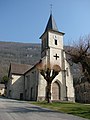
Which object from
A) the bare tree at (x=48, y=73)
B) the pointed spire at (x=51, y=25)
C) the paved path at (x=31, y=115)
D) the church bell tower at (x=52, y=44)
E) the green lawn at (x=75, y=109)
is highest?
the pointed spire at (x=51, y=25)

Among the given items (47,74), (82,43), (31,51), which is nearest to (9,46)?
(31,51)

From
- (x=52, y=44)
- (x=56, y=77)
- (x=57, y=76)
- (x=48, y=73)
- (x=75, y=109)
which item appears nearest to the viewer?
(x=75, y=109)

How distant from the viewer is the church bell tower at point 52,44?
46438 millimetres

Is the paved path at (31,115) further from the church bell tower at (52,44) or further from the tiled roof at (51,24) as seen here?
the tiled roof at (51,24)

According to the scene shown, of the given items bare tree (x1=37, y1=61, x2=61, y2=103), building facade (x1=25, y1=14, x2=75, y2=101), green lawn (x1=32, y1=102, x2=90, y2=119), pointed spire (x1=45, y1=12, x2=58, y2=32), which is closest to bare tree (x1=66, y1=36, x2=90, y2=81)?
green lawn (x1=32, y1=102, x2=90, y2=119)

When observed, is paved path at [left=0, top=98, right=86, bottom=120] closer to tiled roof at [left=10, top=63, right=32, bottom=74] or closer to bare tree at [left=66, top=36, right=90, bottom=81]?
bare tree at [left=66, top=36, right=90, bottom=81]

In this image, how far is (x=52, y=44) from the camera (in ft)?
158

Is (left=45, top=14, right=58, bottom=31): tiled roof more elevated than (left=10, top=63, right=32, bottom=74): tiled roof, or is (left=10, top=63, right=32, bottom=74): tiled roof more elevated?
(left=45, top=14, right=58, bottom=31): tiled roof

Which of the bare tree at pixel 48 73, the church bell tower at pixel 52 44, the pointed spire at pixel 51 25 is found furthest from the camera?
the pointed spire at pixel 51 25

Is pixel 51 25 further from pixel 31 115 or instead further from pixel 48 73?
→ pixel 31 115

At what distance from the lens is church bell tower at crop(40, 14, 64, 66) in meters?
46.4

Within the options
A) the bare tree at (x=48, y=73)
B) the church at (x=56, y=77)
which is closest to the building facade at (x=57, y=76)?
the church at (x=56, y=77)

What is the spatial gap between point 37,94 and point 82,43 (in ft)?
78.6

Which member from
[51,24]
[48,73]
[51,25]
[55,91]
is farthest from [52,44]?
[48,73]
